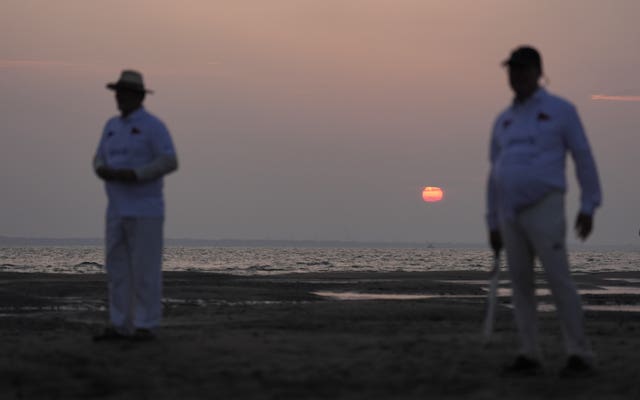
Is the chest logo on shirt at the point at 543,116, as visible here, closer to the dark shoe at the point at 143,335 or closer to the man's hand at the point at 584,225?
the man's hand at the point at 584,225

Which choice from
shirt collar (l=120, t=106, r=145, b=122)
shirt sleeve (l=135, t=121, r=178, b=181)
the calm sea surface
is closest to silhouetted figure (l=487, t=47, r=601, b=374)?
shirt sleeve (l=135, t=121, r=178, b=181)

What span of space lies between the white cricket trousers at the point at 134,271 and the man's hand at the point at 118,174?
0.35 m

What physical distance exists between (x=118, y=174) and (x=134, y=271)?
0.83 meters

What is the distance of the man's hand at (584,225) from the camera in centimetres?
633

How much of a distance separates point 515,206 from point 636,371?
1.42m

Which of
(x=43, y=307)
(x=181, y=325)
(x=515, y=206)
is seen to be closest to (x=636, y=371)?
(x=515, y=206)

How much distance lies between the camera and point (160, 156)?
8.16m

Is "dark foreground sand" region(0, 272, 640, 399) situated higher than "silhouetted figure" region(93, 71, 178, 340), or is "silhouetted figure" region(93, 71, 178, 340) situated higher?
"silhouetted figure" region(93, 71, 178, 340)

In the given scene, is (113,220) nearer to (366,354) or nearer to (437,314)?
(366,354)

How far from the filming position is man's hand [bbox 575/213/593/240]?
6328 millimetres

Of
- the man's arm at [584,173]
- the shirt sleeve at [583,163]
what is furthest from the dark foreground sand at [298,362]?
the shirt sleeve at [583,163]

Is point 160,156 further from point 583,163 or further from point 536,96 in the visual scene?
point 583,163

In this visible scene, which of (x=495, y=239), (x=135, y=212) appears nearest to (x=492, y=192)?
Answer: (x=495, y=239)

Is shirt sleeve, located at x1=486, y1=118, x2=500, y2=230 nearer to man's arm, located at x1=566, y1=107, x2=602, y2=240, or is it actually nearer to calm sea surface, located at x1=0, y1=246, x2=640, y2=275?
man's arm, located at x1=566, y1=107, x2=602, y2=240
